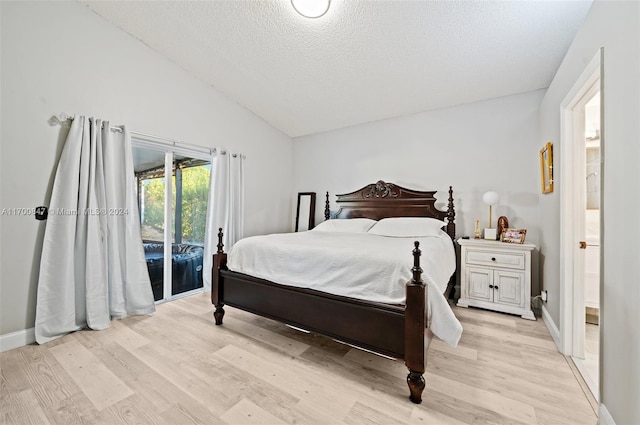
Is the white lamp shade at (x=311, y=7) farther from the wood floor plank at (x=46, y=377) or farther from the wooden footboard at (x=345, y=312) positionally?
the wood floor plank at (x=46, y=377)

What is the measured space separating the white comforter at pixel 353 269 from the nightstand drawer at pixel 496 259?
738 millimetres

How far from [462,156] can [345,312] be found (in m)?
2.75

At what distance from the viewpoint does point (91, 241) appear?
2512mm

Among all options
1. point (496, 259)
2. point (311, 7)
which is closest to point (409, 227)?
point (496, 259)

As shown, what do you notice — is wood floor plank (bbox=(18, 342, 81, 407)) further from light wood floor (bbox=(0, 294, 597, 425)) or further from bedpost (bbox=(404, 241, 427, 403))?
bedpost (bbox=(404, 241, 427, 403))

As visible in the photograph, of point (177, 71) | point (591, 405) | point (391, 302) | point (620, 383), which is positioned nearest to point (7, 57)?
point (177, 71)

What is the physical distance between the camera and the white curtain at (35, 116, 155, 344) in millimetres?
2342

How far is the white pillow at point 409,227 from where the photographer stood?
10.0 feet

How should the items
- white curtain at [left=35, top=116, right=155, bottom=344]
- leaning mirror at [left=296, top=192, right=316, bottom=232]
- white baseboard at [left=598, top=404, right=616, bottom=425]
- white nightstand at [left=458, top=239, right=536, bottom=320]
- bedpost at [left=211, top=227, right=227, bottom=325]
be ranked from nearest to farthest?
white baseboard at [left=598, top=404, right=616, bottom=425], white curtain at [left=35, top=116, right=155, bottom=344], bedpost at [left=211, top=227, right=227, bottom=325], white nightstand at [left=458, top=239, right=536, bottom=320], leaning mirror at [left=296, top=192, right=316, bottom=232]

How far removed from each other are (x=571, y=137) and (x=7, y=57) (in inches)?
177

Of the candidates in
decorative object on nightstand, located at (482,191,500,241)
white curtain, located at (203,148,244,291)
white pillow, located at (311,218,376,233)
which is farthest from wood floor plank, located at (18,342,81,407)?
decorative object on nightstand, located at (482,191,500,241)

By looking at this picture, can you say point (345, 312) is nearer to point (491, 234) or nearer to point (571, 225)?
point (571, 225)

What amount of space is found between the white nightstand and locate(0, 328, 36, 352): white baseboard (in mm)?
4128

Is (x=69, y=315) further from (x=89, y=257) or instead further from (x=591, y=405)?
(x=591, y=405)
